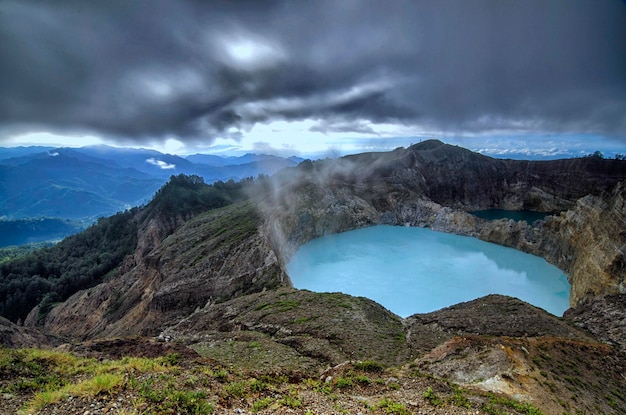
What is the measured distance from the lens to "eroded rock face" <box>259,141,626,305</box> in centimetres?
3481

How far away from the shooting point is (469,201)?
9212cm

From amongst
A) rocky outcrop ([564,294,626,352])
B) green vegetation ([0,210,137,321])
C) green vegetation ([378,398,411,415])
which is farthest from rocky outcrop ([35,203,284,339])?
rocky outcrop ([564,294,626,352])

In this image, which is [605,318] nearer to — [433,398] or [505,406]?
[505,406]

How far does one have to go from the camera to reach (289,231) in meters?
50.8

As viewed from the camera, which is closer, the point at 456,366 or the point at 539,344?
the point at 456,366

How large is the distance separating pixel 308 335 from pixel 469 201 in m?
89.0

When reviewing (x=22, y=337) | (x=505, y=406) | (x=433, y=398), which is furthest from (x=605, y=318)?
(x=22, y=337)

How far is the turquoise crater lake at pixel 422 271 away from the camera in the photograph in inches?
1334

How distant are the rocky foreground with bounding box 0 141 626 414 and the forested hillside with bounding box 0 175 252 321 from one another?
4920 mm

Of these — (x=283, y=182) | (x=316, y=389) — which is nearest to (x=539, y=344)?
(x=316, y=389)

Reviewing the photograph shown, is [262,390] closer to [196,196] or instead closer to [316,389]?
[316,389]

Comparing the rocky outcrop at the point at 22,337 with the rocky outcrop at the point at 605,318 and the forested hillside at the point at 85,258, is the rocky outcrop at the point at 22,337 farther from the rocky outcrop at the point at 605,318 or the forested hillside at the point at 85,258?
the rocky outcrop at the point at 605,318

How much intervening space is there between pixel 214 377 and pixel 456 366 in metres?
9.46

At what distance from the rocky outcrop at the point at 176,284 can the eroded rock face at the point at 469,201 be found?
850cm
